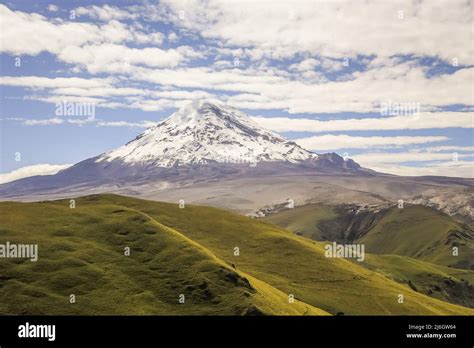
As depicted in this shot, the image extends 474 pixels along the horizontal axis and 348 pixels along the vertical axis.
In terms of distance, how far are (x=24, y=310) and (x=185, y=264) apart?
4201 centimetres

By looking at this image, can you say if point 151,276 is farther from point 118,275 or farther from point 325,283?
point 325,283

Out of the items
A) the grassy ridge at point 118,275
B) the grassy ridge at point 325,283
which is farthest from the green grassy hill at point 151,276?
the grassy ridge at point 325,283

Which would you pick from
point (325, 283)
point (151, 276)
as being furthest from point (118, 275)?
point (325, 283)

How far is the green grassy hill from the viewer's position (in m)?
119

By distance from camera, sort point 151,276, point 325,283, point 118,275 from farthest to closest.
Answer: point 325,283 < point 151,276 < point 118,275

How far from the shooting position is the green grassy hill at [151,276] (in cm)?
11881

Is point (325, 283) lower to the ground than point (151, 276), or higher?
lower

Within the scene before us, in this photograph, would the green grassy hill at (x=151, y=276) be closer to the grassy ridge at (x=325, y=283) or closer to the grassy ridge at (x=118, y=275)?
the grassy ridge at (x=118, y=275)


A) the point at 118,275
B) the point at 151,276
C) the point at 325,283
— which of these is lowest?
the point at 325,283

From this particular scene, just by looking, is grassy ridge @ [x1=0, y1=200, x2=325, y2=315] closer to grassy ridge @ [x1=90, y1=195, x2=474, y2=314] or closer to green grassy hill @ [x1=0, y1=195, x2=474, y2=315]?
green grassy hill @ [x1=0, y1=195, x2=474, y2=315]

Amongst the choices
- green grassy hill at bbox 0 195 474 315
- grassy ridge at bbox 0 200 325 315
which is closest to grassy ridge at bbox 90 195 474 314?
green grassy hill at bbox 0 195 474 315

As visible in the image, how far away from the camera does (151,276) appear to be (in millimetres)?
134250

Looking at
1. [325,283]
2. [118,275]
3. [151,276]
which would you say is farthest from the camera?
[325,283]
